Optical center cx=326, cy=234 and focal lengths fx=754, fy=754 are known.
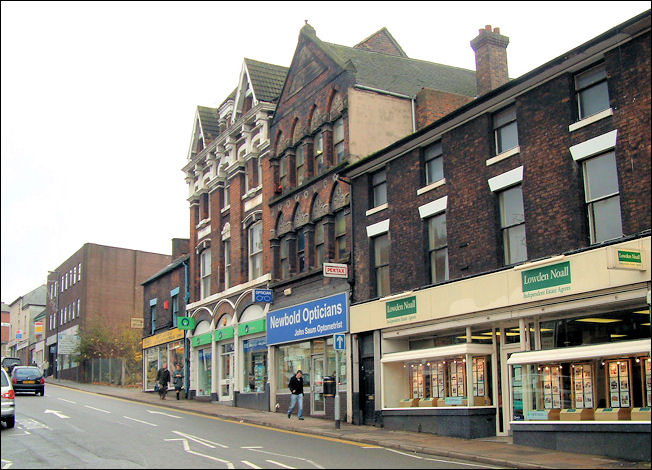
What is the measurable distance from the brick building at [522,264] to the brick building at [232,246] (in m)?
9.13

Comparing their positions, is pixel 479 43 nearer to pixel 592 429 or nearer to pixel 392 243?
pixel 392 243

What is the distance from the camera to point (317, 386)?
28078 mm

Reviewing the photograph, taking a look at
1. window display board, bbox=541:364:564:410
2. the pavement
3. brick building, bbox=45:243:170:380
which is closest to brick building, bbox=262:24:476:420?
the pavement

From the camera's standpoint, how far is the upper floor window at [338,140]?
27.5 m

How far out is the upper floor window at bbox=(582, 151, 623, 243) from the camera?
16500 mm

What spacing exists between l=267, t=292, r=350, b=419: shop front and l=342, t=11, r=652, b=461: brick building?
1.26 m

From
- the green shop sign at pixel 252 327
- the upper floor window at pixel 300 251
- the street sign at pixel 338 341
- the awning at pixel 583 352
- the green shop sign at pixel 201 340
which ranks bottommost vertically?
the awning at pixel 583 352

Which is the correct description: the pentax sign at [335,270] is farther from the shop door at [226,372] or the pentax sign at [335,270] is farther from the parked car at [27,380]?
the parked car at [27,380]

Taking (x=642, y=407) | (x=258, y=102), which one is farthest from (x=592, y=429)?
(x=258, y=102)

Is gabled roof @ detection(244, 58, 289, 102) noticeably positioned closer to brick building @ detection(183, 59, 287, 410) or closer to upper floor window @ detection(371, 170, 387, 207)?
brick building @ detection(183, 59, 287, 410)

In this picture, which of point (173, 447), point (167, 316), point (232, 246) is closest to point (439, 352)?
point (173, 447)

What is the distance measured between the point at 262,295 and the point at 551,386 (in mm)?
15443

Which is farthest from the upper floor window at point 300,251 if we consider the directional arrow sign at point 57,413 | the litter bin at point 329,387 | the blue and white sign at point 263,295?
the directional arrow sign at point 57,413

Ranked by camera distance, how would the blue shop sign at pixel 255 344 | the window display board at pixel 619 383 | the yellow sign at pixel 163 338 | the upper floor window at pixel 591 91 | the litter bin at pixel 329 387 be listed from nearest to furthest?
the window display board at pixel 619 383
the upper floor window at pixel 591 91
the litter bin at pixel 329 387
the blue shop sign at pixel 255 344
the yellow sign at pixel 163 338
